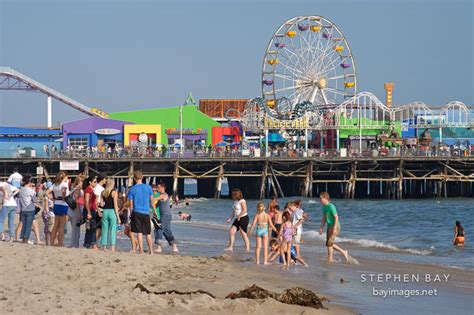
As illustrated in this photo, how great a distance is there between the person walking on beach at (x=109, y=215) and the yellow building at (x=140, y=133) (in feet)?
149

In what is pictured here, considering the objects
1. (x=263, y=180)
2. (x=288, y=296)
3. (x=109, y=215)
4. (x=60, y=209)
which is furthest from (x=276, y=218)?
(x=263, y=180)

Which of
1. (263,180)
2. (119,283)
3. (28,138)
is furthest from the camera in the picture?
(28,138)

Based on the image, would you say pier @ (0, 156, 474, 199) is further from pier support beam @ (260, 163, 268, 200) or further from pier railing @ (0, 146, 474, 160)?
pier railing @ (0, 146, 474, 160)

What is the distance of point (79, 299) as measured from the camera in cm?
934

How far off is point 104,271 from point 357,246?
11.2 metres

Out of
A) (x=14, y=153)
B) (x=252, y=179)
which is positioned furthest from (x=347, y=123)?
(x=14, y=153)

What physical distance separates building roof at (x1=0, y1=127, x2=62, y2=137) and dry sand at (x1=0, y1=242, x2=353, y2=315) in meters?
48.1

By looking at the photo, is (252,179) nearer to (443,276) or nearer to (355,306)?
(443,276)

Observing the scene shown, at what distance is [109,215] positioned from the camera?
47.4 feet

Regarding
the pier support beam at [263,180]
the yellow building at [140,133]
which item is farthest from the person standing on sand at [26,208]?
the yellow building at [140,133]

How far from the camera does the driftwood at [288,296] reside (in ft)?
31.9

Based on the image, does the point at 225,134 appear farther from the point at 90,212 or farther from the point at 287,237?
the point at 287,237

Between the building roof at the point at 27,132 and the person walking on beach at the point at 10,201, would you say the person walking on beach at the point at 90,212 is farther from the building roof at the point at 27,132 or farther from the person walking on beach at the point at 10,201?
the building roof at the point at 27,132

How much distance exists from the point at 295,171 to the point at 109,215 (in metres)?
36.2
